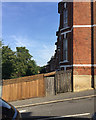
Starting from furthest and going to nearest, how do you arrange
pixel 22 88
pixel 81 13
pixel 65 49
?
pixel 65 49 → pixel 81 13 → pixel 22 88

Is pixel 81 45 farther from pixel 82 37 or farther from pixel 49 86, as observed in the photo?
pixel 49 86

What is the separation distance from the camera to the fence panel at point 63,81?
1132 centimetres

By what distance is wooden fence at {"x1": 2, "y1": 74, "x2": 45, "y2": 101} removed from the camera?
10.6 metres

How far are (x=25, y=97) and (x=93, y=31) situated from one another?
365 inches

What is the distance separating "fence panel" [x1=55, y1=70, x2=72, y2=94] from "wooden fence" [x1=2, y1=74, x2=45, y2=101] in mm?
1481

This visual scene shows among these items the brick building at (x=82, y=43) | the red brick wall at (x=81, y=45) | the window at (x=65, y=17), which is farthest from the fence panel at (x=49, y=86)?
the window at (x=65, y=17)

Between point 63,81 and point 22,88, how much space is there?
3.96 meters

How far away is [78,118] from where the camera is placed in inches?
218

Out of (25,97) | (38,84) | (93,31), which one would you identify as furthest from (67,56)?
(25,97)

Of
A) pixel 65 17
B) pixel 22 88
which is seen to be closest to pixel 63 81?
pixel 22 88

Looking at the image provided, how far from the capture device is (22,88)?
1074 centimetres

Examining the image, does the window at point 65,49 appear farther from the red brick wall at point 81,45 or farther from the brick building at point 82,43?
the red brick wall at point 81,45

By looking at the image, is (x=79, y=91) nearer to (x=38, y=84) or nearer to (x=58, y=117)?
(x=38, y=84)

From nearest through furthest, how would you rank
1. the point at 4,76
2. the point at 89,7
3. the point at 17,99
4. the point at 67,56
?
the point at 17,99, the point at 89,7, the point at 67,56, the point at 4,76
